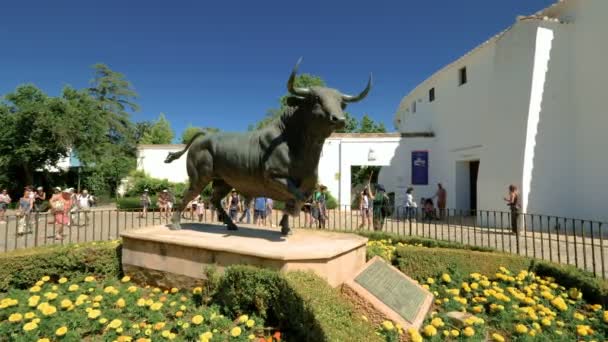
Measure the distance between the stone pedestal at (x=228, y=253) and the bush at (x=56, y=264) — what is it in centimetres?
37

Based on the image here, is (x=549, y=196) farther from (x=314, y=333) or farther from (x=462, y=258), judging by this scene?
(x=314, y=333)

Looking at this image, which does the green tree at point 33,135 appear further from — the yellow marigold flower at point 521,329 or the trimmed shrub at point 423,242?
the yellow marigold flower at point 521,329

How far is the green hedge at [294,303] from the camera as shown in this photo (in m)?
2.60

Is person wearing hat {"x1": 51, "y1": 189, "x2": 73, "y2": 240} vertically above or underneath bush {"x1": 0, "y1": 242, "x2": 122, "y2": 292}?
above

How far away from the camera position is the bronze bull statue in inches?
138

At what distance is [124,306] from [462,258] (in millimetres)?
4795

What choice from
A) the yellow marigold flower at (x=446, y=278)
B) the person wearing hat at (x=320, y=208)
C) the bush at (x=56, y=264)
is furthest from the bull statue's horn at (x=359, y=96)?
the person wearing hat at (x=320, y=208)

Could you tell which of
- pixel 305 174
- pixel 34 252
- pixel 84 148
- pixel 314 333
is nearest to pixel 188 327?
pixel 314 333

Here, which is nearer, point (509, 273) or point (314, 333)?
point (314, 333)

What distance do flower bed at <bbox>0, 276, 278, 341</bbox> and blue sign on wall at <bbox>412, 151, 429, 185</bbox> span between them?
59.2 feet

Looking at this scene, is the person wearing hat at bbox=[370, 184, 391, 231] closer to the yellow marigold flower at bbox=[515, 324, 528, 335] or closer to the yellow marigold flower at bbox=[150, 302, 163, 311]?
the yellow marigold flower at bbox=[515, 324, 528, 335]

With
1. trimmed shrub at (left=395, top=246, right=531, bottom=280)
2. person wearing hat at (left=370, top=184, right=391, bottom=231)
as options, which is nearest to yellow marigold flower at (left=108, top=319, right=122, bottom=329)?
trimmed shrub at (left=395, top=246, right=531, bottom=280)

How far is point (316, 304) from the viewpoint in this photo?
2.71 m

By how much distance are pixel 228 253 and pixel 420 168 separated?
18.1 metres
